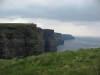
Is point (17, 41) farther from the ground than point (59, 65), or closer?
closer

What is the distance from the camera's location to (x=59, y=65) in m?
17.7

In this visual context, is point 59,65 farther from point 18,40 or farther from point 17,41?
point 18,40

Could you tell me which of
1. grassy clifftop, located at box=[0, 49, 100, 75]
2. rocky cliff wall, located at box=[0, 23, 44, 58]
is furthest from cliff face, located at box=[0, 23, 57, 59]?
grassy clifftop, located at box=[0, 49, 100, 75]

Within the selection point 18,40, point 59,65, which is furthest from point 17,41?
point 59,65

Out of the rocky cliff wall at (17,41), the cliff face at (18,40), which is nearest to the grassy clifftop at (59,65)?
the cliff face at (18,40)

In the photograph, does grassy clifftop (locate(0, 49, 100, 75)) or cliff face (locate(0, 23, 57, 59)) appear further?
cliff face (locate(0, 23, 57, 59))

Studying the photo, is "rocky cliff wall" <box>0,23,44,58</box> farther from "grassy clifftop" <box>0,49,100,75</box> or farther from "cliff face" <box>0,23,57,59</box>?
"grassy clifftop" <box>0,49,100,75</box>

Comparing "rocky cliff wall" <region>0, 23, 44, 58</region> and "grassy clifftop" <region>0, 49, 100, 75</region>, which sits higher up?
"grassy clifftop" <region>0, 49, 100, 75</region>

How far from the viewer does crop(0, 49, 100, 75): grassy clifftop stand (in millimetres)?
16297

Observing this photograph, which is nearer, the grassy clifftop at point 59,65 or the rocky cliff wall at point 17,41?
the grassy clifftop at point 59,65

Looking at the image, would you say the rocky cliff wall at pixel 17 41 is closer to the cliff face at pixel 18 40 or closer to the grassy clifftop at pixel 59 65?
the cliff face at pixel 18 40

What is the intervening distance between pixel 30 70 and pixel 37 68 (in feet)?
1.58

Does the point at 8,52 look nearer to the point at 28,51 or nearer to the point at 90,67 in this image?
the point at 28,51

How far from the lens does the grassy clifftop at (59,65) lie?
1630 centimetres
